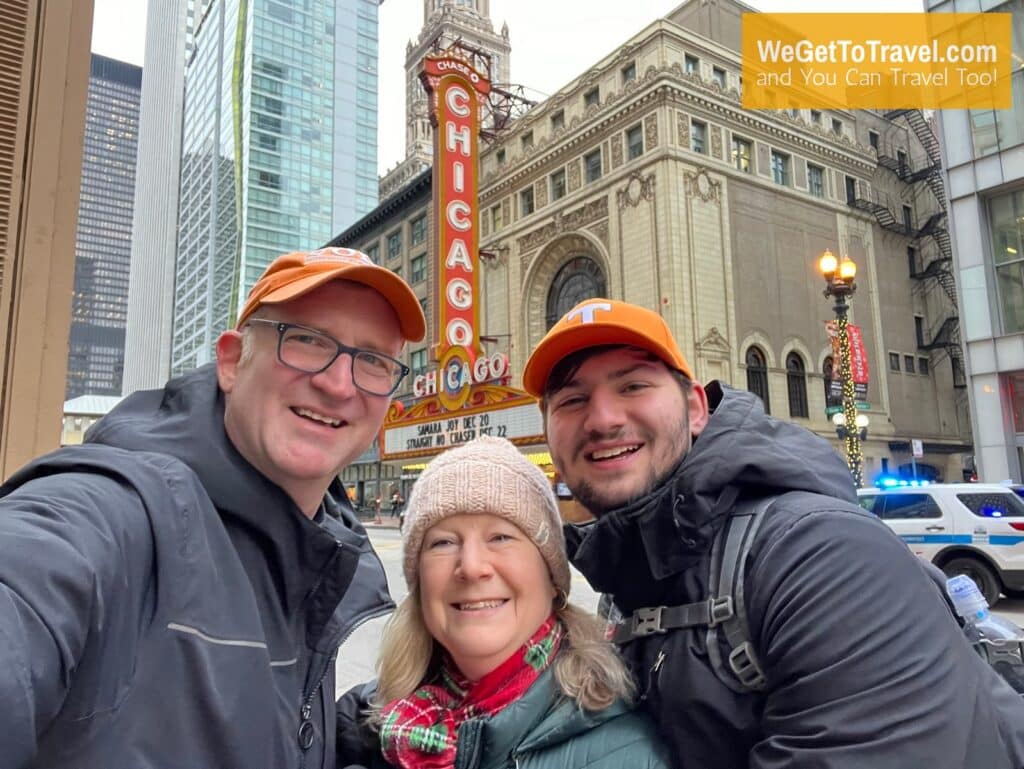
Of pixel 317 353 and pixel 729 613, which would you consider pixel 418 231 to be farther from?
pixel 729 613

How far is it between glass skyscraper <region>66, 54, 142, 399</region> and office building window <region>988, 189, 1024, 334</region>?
5608 inches

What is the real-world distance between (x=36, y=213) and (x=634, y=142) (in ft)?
93.6

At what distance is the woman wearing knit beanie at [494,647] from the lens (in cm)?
192

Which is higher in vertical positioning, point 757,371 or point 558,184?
point 558,184

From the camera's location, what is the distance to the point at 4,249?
426cm

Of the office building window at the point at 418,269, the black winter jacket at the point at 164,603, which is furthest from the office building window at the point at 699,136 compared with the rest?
the black winter jacket at the point at 164,603

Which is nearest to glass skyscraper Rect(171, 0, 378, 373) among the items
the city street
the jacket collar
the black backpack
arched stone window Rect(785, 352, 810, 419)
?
arched stone window Rect(785, 352, 810, 419)

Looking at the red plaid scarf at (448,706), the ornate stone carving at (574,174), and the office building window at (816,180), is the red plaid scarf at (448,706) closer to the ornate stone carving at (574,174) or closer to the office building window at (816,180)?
the ornate stone carving at (574,174)

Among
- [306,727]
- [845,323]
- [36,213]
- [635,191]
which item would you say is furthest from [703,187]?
[306,727]

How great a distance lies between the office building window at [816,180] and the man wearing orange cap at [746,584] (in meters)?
34.9

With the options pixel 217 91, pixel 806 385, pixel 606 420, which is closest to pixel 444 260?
pixel 806 385

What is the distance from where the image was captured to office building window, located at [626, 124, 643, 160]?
96.2ft

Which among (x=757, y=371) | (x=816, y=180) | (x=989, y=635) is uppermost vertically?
(x=816, y=180)

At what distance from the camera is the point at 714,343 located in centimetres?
2777
